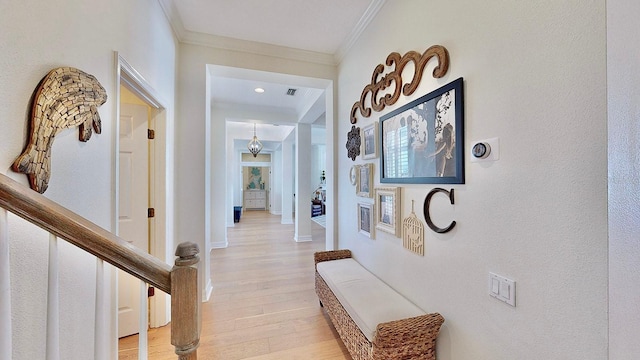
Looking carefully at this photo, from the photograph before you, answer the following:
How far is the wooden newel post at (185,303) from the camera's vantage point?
70 centimetres

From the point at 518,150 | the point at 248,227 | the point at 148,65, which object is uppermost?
the point at 148,65

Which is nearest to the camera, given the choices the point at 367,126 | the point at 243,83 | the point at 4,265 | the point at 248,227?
the point at 4,265

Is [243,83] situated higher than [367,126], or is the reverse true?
[243,83]

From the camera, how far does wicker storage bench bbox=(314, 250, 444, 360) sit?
1.35 metres

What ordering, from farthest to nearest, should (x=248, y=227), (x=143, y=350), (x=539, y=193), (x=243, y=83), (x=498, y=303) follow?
(x=248, y=227), (x=243, y=83), (x=498, y=303), (x=539, y=193), (x=143, y=350)

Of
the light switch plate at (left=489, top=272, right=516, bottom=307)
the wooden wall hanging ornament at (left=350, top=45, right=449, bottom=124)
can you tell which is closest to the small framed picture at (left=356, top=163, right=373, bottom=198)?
the wooden wall hanging ornament at (left=350, top=45, right=449, bottom=124)

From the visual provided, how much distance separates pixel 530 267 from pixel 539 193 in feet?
1.05

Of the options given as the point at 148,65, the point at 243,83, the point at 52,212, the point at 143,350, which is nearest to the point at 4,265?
the point at 52,212

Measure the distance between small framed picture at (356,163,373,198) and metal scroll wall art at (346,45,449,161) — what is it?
22 cm

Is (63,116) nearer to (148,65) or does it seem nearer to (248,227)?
(148,65)

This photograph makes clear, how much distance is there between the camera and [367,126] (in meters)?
2.36

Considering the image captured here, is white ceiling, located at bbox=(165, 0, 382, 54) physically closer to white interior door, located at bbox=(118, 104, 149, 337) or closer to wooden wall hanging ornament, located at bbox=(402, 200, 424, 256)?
white interior door, located at bbox=(118, 104, 149, 337)

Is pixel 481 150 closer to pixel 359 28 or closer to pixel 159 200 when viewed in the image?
pixel 359 28

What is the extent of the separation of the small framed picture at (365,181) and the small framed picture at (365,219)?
12cm
